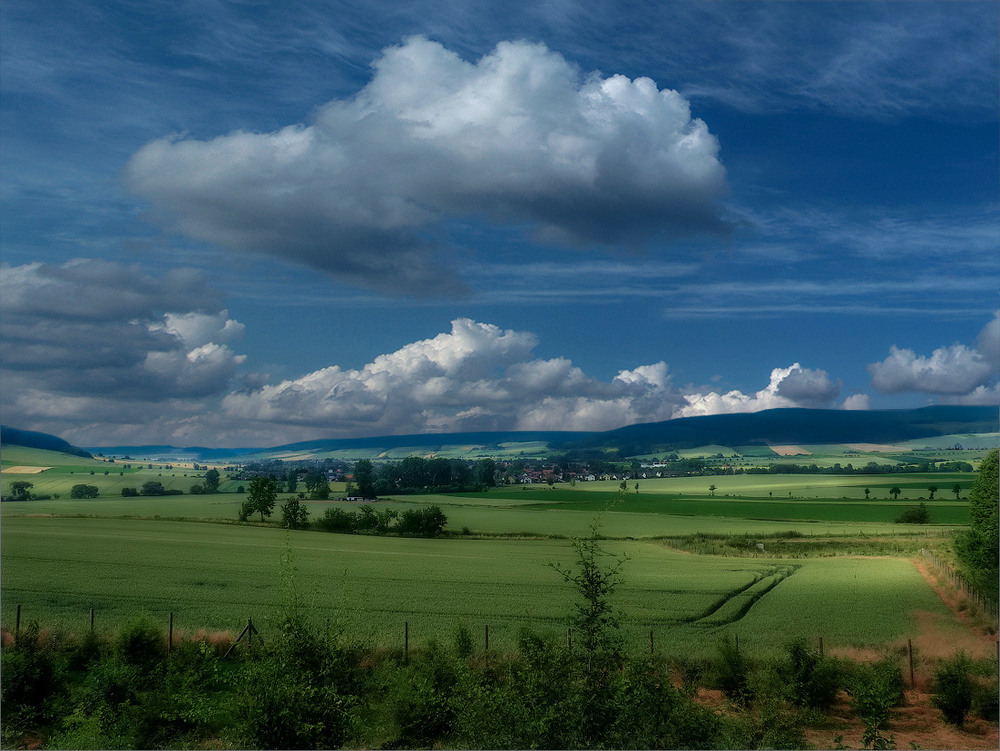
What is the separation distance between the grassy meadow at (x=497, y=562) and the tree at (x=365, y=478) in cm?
151

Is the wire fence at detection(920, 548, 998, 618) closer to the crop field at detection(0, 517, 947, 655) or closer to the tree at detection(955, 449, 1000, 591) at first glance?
the tree at detection(955, 449, 1000, 591)

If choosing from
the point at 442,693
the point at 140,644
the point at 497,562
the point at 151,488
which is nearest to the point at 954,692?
the point at 442,693

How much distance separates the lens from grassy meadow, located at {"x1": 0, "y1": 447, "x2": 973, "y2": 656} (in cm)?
2284

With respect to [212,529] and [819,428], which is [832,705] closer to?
[212,529]

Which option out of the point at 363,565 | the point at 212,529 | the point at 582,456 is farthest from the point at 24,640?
the point at 582,456

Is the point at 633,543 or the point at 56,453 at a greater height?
the point at 56,453

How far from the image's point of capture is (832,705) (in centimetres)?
1587

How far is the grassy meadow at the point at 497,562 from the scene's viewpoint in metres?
22.8

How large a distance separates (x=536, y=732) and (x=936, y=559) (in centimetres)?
2956

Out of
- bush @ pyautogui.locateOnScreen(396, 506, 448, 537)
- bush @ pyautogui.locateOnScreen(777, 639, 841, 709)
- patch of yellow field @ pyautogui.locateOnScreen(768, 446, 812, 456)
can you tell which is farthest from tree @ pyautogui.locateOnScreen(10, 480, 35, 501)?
patch of yellow field @ pyautogui.locateOnScreen(768, 446, 812, 456)

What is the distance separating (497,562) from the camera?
33.9 m

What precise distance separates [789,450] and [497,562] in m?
35.0

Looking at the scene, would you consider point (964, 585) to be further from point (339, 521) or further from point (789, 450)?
point (789, 450)

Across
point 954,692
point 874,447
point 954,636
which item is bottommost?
point 954,636
